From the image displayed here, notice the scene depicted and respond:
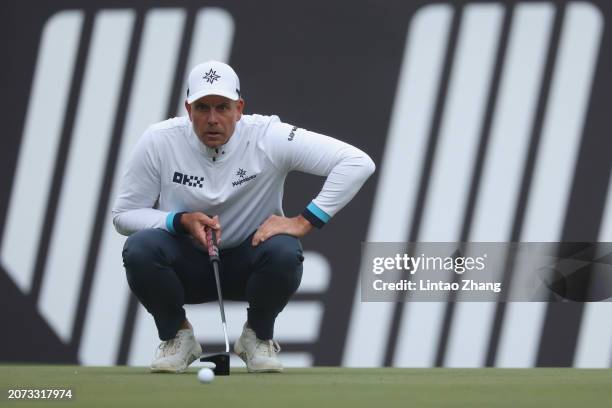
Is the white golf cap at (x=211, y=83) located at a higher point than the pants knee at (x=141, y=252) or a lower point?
higher

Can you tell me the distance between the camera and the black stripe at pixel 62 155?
4.97m

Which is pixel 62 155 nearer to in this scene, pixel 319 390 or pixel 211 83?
pixel 211 83

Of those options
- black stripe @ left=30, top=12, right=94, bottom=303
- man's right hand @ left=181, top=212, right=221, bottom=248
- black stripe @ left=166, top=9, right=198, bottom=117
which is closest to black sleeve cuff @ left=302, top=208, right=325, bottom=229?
man's right hand @ left=181, top=212, right=221, bottom=248

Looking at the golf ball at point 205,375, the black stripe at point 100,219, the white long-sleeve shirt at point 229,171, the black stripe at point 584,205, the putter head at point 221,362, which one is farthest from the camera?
the black stripe at point 100,219

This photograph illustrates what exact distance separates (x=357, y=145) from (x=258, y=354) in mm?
1454

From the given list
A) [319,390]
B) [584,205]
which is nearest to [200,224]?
[319,390]

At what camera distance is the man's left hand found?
11.7ft

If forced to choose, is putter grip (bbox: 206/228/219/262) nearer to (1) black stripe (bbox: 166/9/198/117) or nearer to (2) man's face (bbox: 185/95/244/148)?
(2) man's face (bbox: 185/95/244/148)

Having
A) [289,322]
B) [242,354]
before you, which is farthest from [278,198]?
[289,322]

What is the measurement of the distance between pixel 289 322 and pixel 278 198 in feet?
3.93

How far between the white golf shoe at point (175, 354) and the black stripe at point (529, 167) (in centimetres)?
160

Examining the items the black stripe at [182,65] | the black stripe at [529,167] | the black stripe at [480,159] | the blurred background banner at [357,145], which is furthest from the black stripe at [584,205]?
the black stripe at [182,65]

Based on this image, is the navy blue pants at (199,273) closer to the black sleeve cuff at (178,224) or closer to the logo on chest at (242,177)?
the black sleeve cuff at (178,224)

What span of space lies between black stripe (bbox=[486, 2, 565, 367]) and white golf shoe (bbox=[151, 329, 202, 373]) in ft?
5.25
